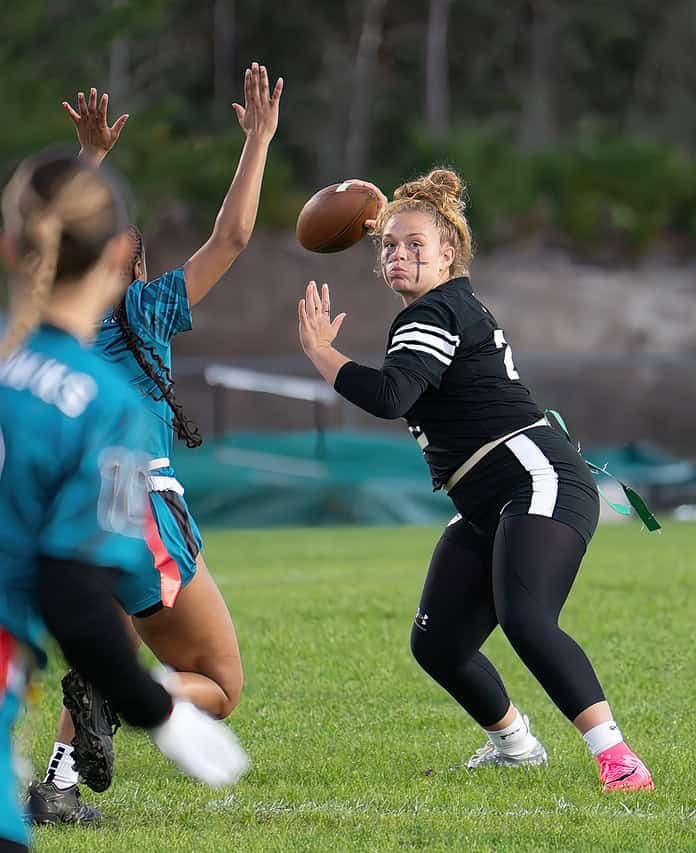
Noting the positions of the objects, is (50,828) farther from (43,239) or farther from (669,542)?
(669,542)

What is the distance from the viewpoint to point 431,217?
17.5 feet

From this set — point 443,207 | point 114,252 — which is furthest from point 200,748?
point 443,207

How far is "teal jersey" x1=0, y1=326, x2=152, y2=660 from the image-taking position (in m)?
2.82

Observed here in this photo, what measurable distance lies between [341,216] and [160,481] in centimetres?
162

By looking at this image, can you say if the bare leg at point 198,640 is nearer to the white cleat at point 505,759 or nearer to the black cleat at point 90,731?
the black cleat at point 90,731

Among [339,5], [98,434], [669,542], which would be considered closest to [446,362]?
[98,434]

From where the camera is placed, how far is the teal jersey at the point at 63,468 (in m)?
2.82

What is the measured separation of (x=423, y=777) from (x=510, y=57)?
45492 mm

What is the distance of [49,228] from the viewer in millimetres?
2846

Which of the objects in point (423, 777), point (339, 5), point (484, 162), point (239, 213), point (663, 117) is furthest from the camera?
point (663, 117)

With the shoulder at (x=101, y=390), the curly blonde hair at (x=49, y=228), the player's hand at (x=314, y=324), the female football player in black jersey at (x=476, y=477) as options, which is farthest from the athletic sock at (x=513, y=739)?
the curly blonde hair at (x=49, y=228)

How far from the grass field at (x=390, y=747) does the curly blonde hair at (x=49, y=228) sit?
7.01 ft

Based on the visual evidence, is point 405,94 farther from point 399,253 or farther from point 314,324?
point 314,324

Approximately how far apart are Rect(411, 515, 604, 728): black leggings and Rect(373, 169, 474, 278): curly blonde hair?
3.20 ft
